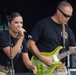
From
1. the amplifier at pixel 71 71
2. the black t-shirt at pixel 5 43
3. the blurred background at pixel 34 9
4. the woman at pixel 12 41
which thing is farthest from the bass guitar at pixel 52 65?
the blurred background at pixel 34 9

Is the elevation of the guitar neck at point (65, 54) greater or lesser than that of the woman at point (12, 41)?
lesser

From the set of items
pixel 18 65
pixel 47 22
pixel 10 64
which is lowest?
pixel 18 65

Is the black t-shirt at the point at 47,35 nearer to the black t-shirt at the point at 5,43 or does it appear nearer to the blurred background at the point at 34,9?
the black t-shirt at the point at 5,43

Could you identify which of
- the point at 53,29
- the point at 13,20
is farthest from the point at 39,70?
the point at 13,20

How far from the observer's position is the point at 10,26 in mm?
4148

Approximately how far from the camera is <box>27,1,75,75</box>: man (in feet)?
15.4

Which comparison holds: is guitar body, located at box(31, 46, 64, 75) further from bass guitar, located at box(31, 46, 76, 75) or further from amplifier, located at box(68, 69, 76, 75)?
amplifier, located at box(68, 69, 76, 75)

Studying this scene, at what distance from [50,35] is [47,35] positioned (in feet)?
0.14

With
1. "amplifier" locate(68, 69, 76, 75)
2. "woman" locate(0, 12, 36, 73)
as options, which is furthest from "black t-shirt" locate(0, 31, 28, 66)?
"amplifier" locate(68, 69, 76, 75)

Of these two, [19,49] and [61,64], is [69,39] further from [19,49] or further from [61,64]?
[19,49]

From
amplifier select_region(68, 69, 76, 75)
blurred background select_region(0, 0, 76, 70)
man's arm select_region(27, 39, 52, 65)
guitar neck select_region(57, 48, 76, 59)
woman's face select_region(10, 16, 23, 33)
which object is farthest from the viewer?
blurred background select_region(0, 0, 76, 70)

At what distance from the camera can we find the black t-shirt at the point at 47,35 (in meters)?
4.73

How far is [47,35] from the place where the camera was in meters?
4.73

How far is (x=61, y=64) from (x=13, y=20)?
36.4 inches
